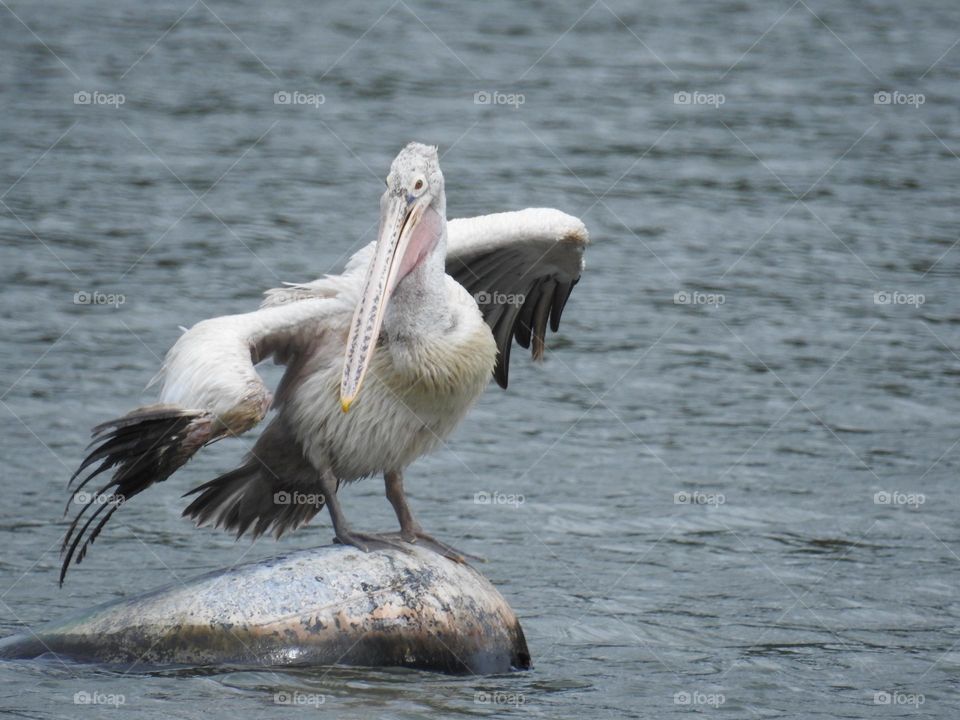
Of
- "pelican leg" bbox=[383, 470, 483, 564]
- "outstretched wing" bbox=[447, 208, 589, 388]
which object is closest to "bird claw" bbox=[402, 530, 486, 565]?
"pelican leg" bbox=[383, 470, 483, 564]

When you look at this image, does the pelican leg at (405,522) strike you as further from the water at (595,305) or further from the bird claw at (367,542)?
the water at (595,305)

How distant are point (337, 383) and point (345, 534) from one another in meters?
0.67

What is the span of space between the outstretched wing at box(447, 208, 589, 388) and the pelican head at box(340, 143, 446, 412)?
2.52ft

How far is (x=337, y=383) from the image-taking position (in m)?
7.76

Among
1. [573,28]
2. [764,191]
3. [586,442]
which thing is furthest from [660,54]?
[586,442]

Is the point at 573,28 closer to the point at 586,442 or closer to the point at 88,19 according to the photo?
the point at 88,19

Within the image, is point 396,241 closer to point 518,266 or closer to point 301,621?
point 518,266

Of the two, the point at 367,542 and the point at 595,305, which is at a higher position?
the point at 595,305

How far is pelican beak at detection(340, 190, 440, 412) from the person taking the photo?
7.38 meters

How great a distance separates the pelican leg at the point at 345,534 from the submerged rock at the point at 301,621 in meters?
0.10

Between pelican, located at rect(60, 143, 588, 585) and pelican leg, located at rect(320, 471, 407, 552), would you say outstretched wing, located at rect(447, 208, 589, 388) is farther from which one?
pelican leg, located at rect(320, 471, 407, 552)

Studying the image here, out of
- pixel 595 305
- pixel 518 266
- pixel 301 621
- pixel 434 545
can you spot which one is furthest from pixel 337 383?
pixel 595 305

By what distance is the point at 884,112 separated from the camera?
61.1ft

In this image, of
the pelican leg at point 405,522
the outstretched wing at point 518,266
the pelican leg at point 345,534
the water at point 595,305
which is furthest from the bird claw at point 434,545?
the outstretched wing at point 518,266
